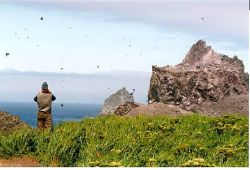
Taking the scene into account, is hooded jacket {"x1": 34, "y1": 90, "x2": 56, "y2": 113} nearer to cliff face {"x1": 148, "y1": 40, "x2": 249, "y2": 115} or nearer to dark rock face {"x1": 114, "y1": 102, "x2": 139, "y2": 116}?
dark rock face {"x1": 114, "y1": 102, "x2": 139, "y2": 116}

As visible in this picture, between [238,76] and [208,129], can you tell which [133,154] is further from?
[238,76]

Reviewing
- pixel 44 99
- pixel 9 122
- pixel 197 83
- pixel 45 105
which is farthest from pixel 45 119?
pixel 197 83

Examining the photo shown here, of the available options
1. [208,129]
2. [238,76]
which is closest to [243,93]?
[238,76]

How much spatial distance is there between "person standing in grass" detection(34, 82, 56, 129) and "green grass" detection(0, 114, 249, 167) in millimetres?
2332

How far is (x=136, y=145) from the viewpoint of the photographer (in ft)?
51.2

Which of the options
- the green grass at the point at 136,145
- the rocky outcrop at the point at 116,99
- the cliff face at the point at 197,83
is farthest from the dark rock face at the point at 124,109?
the rocky outcrop at the point at 116,99

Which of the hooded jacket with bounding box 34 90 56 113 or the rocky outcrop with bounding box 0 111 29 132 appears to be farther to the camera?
the rocky outcrop with bounding box 0 111 29 132

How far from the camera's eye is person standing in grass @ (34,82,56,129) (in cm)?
2070

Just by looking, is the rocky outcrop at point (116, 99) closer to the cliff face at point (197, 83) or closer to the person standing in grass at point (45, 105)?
the cliff face at point (197, 83)

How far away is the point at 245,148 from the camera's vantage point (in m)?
15.6

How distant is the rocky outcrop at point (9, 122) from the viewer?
21.5m

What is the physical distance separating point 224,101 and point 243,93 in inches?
111

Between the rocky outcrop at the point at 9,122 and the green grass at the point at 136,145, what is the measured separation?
374 cm

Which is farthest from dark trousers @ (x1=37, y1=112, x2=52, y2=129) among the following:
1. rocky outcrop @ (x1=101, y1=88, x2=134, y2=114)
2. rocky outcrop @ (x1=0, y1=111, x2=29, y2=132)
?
rocky outcrop @ (x1=101, y1=88, x2=134, y2=114)
